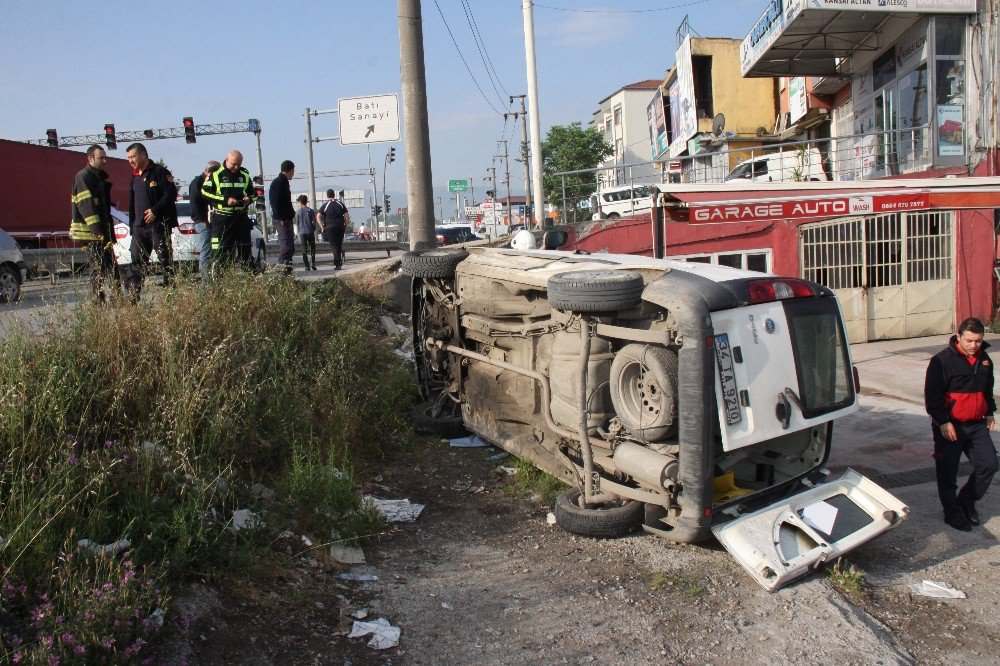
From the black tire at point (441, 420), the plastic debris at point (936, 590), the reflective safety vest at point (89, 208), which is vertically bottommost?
the plastic debris at point (936, 590)

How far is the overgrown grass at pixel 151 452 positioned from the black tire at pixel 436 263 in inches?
44.1

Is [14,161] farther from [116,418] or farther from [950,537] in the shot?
[950,537]

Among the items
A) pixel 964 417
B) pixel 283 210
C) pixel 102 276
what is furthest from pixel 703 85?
pixel 102 276

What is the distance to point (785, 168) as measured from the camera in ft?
58.0

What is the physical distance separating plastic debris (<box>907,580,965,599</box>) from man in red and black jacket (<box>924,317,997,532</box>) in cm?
115

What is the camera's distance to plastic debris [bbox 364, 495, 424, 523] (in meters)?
5.44

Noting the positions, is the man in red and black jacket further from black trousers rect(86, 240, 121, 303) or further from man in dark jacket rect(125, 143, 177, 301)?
man in dark jacket rect(125, 143, 177, 301)

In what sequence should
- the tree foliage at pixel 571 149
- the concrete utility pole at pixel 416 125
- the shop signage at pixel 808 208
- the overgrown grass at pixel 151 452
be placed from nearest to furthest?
the overgrown grass at pixel 151 452 < the shop signage at pixel 808 208 < the concrete utility pole at pixel 416 125 < the tree foliage at pixel 571 149

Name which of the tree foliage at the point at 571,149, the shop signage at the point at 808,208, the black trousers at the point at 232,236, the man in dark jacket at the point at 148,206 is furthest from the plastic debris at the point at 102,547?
the tree foliage at the point at 571,149

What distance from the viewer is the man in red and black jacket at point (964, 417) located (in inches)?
221

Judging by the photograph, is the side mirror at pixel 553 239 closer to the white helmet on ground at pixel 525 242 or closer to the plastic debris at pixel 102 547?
the white helmet on ground at pixel 525 242

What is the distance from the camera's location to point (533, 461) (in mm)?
5980

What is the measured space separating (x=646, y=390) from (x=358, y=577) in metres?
2.10

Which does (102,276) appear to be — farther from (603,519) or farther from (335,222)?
(335,222)
